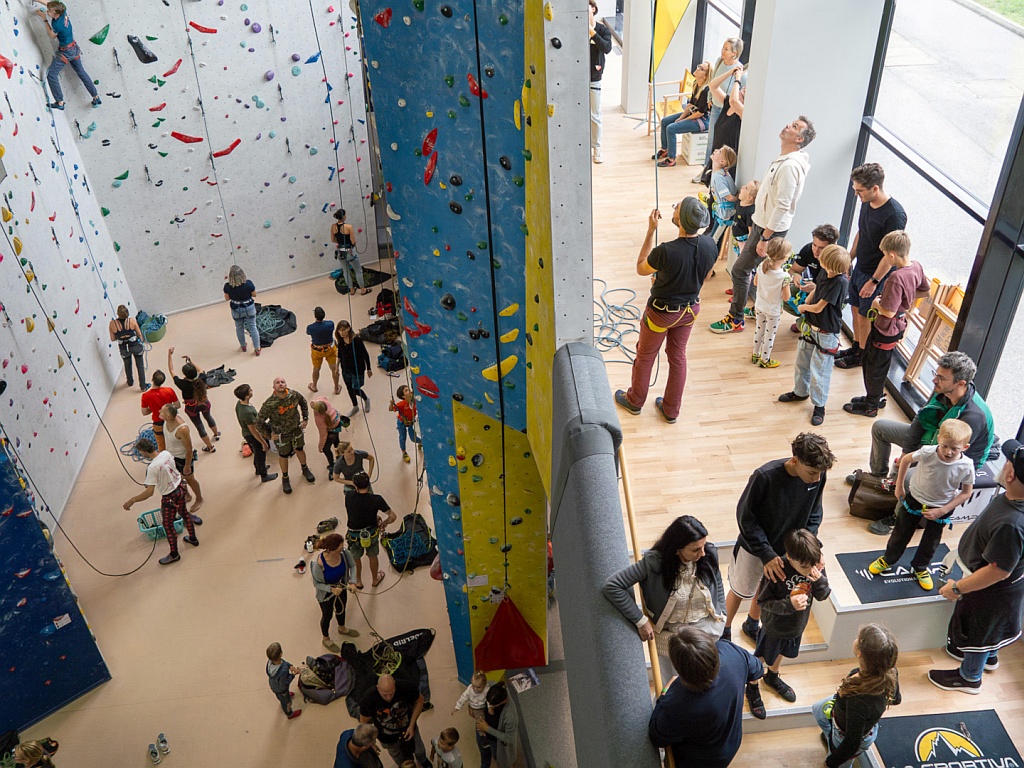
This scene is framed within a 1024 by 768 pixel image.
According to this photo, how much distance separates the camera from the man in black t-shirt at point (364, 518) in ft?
22.1

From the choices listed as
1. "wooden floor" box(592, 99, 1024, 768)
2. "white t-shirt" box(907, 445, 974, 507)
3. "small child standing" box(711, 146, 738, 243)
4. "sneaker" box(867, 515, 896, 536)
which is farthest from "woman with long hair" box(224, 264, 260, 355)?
"white t-shirt" box(907, 445, 974, 507)

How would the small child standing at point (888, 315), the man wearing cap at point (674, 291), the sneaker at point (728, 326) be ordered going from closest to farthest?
the man wearing cap at point (674, 291) < the small child standing at point (888, 315) < the sneaker at point (728, 326)

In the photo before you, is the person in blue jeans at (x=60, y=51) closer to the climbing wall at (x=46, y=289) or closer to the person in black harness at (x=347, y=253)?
the climbing wall at (x=46, y=289)

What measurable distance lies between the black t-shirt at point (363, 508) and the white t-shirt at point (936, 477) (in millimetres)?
3815

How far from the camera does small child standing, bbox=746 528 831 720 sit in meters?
4.07

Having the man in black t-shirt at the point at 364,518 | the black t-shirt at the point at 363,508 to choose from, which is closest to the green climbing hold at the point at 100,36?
the man in black t-shirt at the point at 364,518

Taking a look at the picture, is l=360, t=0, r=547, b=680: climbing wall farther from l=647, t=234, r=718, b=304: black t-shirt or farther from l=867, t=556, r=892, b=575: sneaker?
l=867, t=556, r=892, b=575: sneaker

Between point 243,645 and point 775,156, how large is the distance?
6206mm

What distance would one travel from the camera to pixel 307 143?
11094 mm

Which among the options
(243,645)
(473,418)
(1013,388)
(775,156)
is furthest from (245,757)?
(775,156)

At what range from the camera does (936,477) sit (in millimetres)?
4754

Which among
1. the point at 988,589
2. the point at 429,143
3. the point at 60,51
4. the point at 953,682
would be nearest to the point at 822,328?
the point at 988,589

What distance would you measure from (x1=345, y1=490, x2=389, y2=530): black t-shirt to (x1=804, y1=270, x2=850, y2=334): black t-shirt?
11.6 feet

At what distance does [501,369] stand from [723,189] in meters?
3.93
